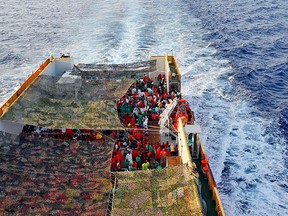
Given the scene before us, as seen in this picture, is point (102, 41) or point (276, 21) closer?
point (102, 41)

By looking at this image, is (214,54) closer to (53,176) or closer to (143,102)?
(143,102)

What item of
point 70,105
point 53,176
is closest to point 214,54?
point 70,105

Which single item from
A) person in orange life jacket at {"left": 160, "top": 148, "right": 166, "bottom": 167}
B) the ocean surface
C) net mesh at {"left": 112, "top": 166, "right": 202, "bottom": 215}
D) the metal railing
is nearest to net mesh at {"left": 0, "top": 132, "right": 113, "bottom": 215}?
net mesh at {"left": 112, "top": 166, "right": 202, "bottom": 215}

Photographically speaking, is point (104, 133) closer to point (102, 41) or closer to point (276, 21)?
point (102, 41)

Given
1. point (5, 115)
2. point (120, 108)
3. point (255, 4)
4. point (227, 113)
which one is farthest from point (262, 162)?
point (255, 4)

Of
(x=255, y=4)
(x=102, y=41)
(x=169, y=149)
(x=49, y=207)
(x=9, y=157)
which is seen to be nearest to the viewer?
(x=49, y=207)

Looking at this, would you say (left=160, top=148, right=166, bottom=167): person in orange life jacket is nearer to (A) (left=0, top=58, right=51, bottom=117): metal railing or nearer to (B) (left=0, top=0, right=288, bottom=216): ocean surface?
(B) (left=0, top=0, right=288, bottom=216): ocean surface
